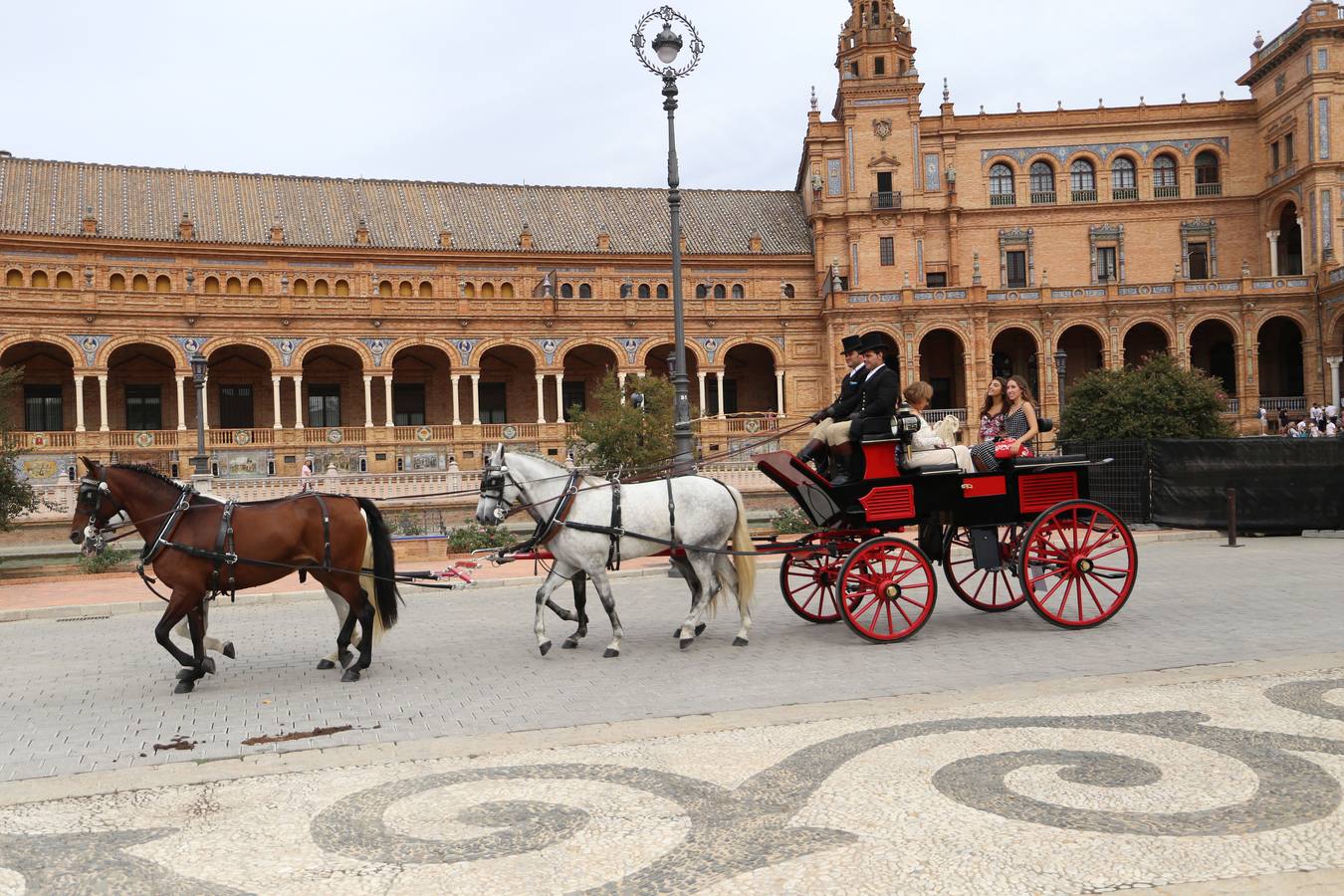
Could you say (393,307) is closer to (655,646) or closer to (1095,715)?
(655,646)

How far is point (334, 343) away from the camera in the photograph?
134ft

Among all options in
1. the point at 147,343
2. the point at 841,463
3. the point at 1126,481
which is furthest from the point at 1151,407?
the point at 147,343

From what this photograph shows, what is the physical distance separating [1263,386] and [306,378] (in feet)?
145

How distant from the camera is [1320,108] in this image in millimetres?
44719

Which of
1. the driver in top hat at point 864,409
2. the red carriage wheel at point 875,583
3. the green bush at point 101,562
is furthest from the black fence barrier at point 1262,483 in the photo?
the green bush at point 101,562

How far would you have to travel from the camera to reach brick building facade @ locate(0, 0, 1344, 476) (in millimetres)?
39812

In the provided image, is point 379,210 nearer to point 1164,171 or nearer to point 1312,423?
point 1164,171

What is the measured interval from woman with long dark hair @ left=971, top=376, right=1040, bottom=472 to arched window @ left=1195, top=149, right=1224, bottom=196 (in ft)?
157

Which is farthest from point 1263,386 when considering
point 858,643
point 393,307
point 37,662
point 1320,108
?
point 37,662

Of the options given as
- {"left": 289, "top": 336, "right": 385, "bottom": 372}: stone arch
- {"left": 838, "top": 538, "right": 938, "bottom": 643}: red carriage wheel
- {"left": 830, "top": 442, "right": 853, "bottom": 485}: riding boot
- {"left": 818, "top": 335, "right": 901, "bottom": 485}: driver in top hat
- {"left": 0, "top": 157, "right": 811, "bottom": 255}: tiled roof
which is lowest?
{"left": 838, "top": 538, "right": 938, "bottom": 643}: red carriage wheel

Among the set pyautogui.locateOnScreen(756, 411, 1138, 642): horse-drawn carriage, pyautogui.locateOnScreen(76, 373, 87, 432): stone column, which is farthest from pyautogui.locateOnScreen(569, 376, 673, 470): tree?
pyautogui.locateOnScreen(76, 373, 87, 432): stone column

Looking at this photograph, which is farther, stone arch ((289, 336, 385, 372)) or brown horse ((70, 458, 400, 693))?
stone arch ((289, 336, 385, 372))

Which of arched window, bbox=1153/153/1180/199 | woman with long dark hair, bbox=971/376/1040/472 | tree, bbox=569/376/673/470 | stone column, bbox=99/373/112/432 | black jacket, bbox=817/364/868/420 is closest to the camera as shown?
black jacket, bbox=817/364/868/420

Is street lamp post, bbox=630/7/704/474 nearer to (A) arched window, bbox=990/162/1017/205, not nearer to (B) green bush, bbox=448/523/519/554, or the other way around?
(B) green bush, bbox=448/523/519/554
